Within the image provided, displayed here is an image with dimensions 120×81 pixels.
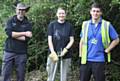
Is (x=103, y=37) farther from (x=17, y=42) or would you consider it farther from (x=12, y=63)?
(x=12, y=63)

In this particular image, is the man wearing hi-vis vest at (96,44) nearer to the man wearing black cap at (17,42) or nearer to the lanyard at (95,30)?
the lanyard at (95,30)

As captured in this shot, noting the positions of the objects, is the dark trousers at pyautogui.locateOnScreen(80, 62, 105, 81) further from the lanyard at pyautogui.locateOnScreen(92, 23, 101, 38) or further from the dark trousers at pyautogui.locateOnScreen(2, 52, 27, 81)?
the dark trousers at pyautogui.locateOnScreen(2, 52, 27, 81)

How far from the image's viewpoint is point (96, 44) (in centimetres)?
716

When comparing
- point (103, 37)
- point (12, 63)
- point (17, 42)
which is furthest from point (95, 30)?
point (12, 63)

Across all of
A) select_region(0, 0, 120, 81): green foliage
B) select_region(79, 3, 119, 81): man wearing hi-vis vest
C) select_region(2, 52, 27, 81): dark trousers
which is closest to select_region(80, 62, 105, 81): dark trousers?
select_region(79, 3, 119, 81): man wearing hi-vis vest

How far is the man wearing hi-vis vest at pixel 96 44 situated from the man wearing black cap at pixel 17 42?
1.58 metres

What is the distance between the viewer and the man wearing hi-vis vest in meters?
7.14

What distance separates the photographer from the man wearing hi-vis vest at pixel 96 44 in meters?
7.14

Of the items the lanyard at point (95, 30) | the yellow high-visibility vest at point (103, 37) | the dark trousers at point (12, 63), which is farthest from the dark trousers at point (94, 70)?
the dark trousers at point (12, 63)

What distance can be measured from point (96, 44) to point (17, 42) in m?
1.97

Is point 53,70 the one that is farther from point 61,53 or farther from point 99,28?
point 99,28

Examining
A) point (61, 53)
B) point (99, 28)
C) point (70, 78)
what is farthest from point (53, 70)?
point (70, 78)

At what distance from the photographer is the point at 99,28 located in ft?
23.5

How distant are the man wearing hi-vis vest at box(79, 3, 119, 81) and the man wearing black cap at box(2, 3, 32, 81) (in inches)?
62.4
